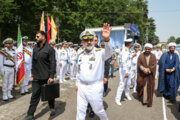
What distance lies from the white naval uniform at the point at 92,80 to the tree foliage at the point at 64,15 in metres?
16.3

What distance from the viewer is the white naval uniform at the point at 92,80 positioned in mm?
3104

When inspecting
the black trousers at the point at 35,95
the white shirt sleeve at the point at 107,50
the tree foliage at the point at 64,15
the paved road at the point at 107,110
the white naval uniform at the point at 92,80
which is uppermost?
the tree foliage at the point at 64,15

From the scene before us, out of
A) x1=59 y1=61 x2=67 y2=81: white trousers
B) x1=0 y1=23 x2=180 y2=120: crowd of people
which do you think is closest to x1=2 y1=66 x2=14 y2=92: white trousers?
x1=0 y1=23 x2=180 y2=120: crowd of people

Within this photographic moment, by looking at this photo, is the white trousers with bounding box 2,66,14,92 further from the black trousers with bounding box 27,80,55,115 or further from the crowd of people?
the black trousers with bounding box 27,80,55,115

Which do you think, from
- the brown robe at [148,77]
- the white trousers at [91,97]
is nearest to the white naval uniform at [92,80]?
the white trousers at [91,97]

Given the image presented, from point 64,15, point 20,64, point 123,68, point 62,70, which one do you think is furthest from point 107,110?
point 64,15

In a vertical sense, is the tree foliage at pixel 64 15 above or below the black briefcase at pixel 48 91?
above

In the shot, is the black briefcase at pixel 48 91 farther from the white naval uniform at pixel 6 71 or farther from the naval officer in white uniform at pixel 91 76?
the white naval uniform at pixel 6 71

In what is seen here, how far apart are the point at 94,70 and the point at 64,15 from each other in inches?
1072

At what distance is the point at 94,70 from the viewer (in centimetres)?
312

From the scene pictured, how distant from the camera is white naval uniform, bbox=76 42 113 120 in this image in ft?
10.2

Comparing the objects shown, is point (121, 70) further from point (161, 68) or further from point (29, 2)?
point (29, 2)

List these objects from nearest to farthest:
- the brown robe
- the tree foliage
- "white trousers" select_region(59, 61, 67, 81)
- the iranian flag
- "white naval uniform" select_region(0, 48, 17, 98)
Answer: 1. the brown robe
2. "white naval uniform" select_region(0, 48, 17, 98)
3. the iranian flag
4. "white trousers" select_region(59, 61, 67, 81)
5. the tree foliage

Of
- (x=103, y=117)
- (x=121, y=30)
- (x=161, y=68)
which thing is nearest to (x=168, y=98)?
(x=161, y=68)
